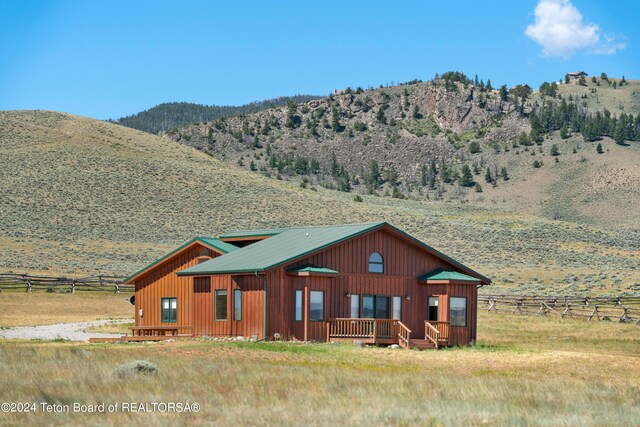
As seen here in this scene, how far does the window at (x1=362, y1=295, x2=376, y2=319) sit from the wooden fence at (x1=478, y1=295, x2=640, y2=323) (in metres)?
15.6

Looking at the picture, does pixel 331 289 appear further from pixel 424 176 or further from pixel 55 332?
pixel 424 176

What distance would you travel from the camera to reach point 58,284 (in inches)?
2312

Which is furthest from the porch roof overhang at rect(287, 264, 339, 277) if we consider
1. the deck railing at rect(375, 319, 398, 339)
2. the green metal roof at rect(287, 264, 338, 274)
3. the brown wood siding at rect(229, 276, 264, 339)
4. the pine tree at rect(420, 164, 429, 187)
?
the pine tree at rect(420, 164, 429, 187)

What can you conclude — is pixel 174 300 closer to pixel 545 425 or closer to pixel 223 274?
pixel 223 274

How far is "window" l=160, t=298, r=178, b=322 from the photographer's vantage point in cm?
3941

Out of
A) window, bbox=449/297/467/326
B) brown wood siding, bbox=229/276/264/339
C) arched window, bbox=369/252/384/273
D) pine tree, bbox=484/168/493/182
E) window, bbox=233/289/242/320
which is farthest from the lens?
pine tree, bbox=484/168/493/182

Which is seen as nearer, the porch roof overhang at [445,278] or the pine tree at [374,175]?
the porch roof overhang at [445,278]

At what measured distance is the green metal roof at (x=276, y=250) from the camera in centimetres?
3441

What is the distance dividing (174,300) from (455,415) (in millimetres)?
24251

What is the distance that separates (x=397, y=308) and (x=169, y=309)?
945 centimetres

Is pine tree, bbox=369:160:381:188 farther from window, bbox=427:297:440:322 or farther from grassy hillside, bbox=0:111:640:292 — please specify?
window, bbox=427:297:440:322

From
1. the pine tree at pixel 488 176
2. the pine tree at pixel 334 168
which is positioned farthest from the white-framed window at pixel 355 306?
the pine tree at pixel 334 168

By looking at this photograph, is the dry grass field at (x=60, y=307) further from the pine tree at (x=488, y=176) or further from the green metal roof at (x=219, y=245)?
the pine tree at (x=488, y=176)

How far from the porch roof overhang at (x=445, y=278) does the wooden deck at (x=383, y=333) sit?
1609 millimetres
